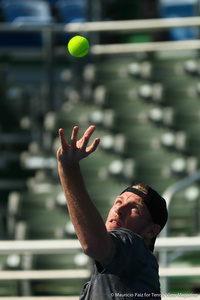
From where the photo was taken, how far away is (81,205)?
252 centimetres

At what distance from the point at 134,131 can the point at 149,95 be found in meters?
0.57

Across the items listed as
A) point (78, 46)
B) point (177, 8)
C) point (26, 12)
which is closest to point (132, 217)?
point (78, 46)

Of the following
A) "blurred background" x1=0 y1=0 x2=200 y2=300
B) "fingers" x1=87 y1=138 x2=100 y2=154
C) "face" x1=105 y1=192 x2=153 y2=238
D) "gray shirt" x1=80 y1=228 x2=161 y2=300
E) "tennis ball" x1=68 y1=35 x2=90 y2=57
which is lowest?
"blurred background" x1=0 y1=0 x2=200 y2=300

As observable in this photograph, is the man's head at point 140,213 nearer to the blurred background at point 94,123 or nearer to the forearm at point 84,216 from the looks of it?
the forearm at point 84,216

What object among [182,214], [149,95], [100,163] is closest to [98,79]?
[149,95]

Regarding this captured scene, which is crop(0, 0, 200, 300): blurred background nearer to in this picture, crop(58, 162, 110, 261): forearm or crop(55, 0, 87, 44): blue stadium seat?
crop(55, 0, 87, 44): blue stadium seat

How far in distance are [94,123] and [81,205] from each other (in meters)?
6.01

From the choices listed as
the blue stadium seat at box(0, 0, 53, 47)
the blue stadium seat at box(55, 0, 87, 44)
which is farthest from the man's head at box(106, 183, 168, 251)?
the blue stadium seat at box(55, 0, 87, 44)

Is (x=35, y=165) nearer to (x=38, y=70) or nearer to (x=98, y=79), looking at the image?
(x=98, y=79)

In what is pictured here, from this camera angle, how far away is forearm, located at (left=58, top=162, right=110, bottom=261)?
2508 millimetres

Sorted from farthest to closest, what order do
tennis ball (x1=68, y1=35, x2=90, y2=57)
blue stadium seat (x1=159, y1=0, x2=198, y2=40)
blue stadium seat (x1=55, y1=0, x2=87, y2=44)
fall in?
1. blue stadium seat (x1=55, y1=0, x2=87, y2=44)
2. blue stadium seat (x1=159, y1=0, x2=198, y2=40)
3. tennis ball (x1=68, y1=35, x2=90, y2=57)

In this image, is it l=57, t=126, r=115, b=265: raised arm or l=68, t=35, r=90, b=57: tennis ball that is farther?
l=68, t=35, r=90, b=57: tennis ball

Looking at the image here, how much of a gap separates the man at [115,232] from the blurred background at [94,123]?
3871 mm

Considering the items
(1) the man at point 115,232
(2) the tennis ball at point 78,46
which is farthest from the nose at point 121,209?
(2) the tennis ball at point 78,46
